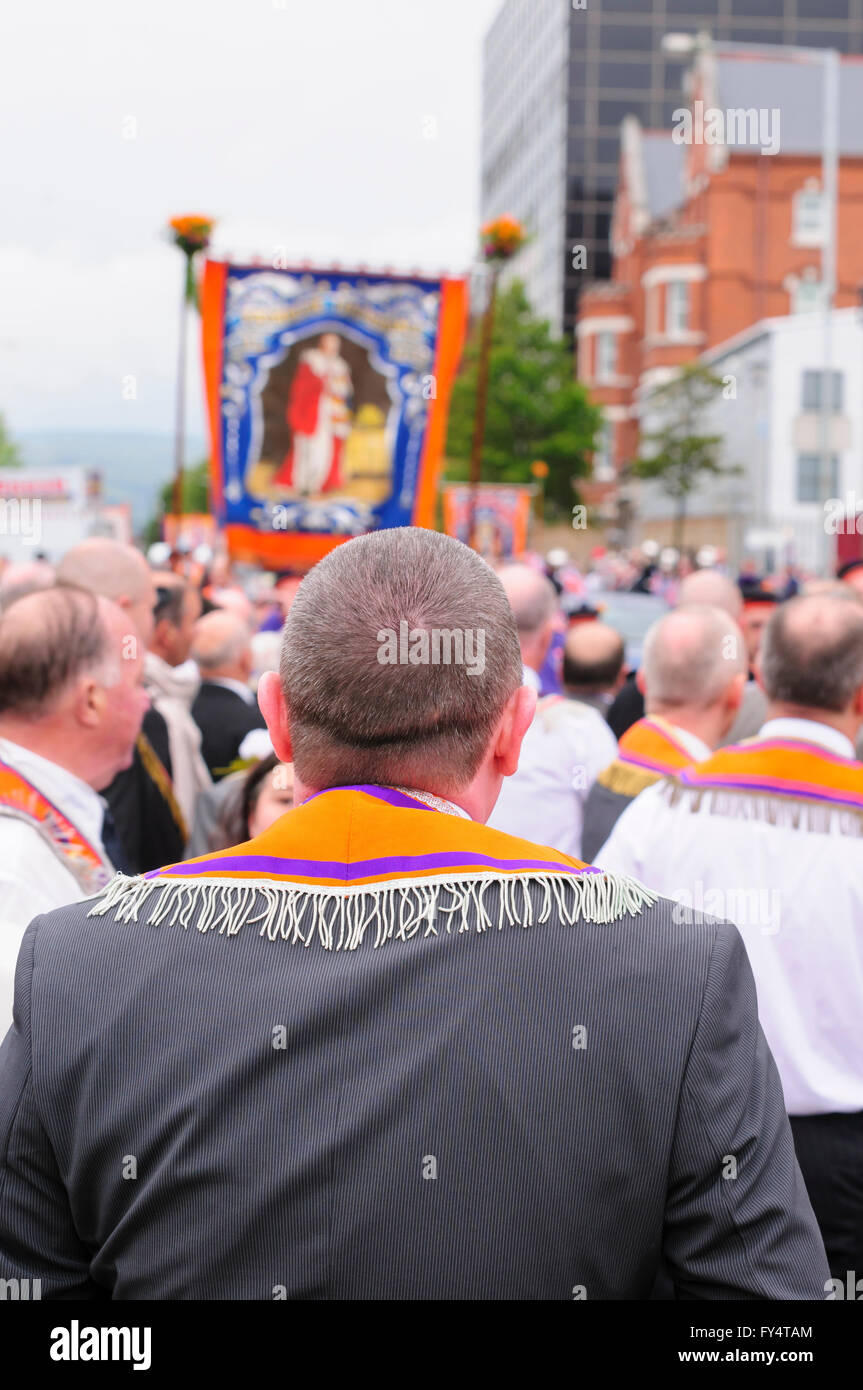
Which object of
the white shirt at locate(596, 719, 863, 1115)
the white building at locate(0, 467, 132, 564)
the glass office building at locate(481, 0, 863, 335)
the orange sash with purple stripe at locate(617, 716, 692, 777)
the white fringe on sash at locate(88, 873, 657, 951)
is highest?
the glass office building at locate(481, 0, 863, 335)

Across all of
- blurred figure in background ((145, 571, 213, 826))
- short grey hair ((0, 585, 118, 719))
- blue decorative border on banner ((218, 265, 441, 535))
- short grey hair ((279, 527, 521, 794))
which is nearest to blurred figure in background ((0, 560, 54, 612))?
blurred figure in background ((145, 571, 213, 826))

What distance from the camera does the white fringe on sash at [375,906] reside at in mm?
1653

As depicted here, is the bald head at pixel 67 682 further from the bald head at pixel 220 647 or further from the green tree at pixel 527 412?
the green tree at pixel 527 412

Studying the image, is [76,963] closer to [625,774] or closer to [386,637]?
[386,637]

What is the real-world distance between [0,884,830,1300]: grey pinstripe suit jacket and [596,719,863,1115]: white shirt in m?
1.50

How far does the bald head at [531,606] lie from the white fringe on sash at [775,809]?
6.07 feet

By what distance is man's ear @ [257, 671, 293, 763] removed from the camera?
1843 millimetres

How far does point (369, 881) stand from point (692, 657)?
278 centimetres

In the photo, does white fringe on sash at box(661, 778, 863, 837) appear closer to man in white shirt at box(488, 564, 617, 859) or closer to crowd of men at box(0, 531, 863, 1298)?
man in white shirt at box(488, 564, 617, 859)

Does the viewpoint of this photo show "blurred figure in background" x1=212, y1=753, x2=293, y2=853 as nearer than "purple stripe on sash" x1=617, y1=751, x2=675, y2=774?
Yes

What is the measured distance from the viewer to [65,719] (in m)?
3.21

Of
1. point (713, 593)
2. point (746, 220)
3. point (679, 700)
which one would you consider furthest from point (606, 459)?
point (679, 700)

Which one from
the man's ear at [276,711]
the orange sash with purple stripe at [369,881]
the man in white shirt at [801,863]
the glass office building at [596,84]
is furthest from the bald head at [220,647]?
the glass office building at [596,84]

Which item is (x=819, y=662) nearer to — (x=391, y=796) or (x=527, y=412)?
(x=391, y=796)
